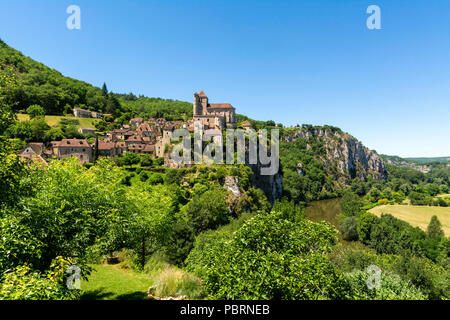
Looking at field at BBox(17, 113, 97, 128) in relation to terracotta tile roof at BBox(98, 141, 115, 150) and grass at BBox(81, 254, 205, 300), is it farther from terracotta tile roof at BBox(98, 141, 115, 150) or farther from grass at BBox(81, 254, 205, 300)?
grass at BBox(81, 254, 205, 300)

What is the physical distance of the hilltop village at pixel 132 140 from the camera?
66688 millimetres

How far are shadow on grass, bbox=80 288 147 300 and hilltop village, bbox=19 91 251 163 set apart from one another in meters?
43.3

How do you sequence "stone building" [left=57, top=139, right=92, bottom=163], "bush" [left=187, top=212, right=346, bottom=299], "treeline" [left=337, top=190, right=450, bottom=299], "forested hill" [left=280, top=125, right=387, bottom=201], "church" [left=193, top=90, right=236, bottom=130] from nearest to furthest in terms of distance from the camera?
"bush" [left=187, top=212, right=346, bottom=299]
"treeline" [left=337, top=190, right=450, bottom=299]
"stone building" [left=57, top=139, right=92, bottom=163]
"church" [left=193, top=90, right=236, bottom=130]
"forested hill" [left=280, top=125, right=387, bottom=201]

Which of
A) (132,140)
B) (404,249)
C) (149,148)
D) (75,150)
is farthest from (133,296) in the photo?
(132,140)

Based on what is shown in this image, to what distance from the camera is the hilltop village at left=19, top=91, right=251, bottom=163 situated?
219ft

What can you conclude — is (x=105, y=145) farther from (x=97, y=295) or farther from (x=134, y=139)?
(x=97, y=295)

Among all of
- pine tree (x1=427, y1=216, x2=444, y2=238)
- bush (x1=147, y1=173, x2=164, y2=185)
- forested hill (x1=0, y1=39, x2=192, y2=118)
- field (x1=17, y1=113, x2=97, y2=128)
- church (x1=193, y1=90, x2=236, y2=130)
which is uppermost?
forested hill (x1=0, y1=39, x2=192, y2=118)

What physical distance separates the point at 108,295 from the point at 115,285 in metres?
1.73

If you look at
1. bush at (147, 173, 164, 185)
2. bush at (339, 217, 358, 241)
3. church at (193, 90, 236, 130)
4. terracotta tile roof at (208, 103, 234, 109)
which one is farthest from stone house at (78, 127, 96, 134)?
bush at (339, 217, 358, 241)

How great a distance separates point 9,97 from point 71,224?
7.71 m

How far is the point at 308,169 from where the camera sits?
162000 millimetres

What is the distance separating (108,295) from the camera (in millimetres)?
12891
